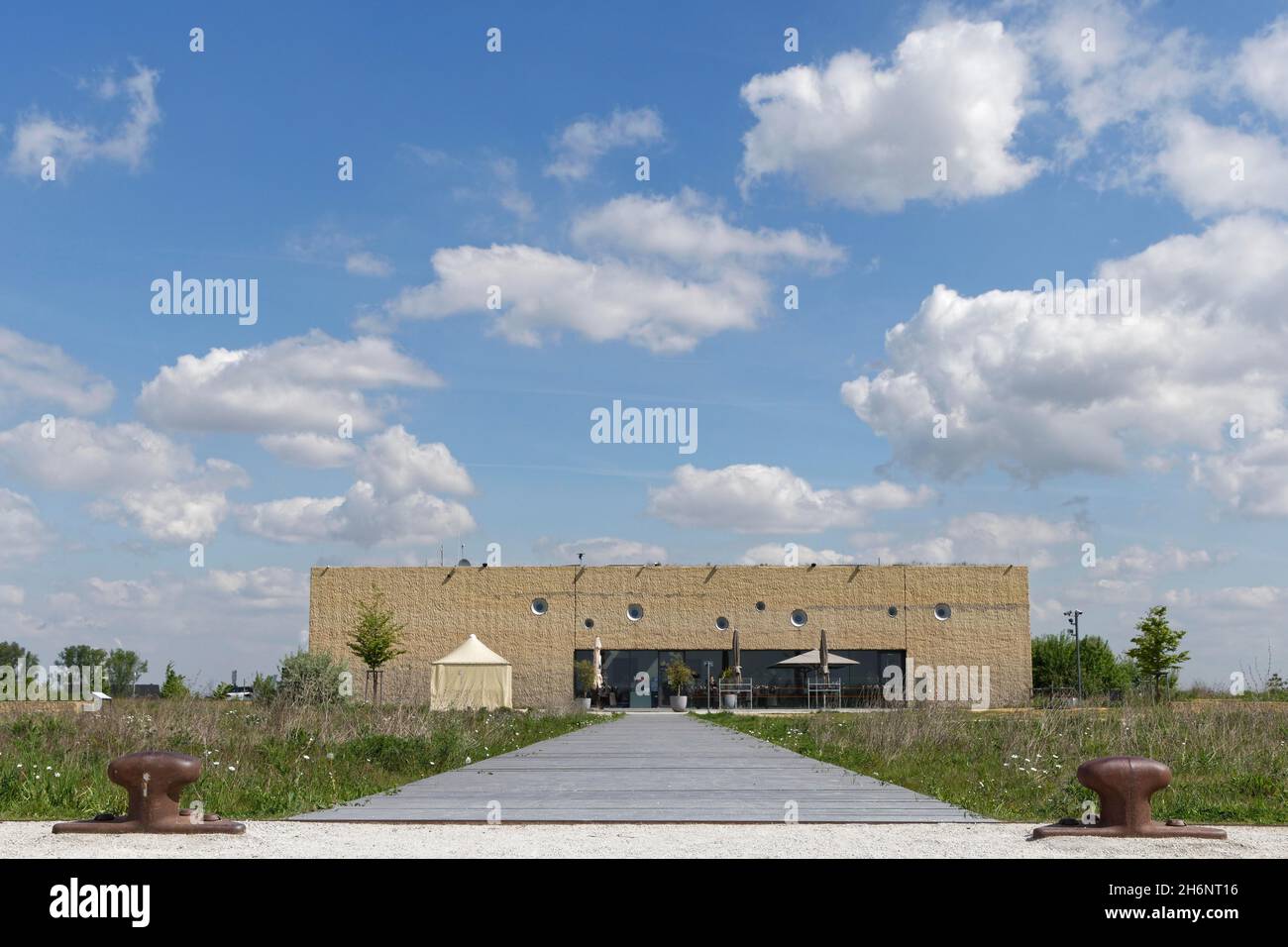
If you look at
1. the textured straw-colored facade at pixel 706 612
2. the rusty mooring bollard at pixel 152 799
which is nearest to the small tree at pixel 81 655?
the textured straw-colored facade at pixel 706 612

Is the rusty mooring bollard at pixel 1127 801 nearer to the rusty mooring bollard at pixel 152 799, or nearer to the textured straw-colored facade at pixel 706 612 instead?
the rusty mooring bollard at pixel 152 799

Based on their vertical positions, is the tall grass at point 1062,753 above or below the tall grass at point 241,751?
below

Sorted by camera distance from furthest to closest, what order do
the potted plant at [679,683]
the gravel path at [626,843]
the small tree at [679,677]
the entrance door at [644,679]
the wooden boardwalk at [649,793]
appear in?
the entrance door at [644,679] < the small tree at [679,677] < the potted plant at [679,683] < the wooden boardwalk at [649,793] < the gravel path at [626,843]

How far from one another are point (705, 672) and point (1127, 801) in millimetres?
45620

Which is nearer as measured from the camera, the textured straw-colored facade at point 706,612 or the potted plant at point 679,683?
the potted plant at point 679,683

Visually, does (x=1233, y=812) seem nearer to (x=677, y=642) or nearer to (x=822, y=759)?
(x=822, y=759)

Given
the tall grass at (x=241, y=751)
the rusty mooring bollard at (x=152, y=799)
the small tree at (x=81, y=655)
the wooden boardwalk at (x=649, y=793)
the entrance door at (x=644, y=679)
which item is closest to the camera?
the rusty mooring bollard at (x=152, y=799)

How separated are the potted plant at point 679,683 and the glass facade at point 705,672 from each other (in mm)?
1069

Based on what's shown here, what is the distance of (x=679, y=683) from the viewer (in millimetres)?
48000

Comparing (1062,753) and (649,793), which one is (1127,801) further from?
(1062,753)

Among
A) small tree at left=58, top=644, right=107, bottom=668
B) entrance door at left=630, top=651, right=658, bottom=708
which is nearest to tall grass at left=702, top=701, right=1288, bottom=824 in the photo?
entrance door at left=630, top=651, right=658, bottom=708

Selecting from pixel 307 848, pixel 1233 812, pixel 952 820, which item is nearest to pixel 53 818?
pixel 307 848

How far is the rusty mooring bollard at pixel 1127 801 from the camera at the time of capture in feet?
25.4

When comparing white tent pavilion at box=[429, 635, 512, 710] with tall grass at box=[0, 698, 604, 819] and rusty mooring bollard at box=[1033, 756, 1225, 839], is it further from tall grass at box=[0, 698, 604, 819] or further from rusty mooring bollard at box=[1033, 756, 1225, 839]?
rusty mooring bollard at box=[1033, 756, 1225, 839]
